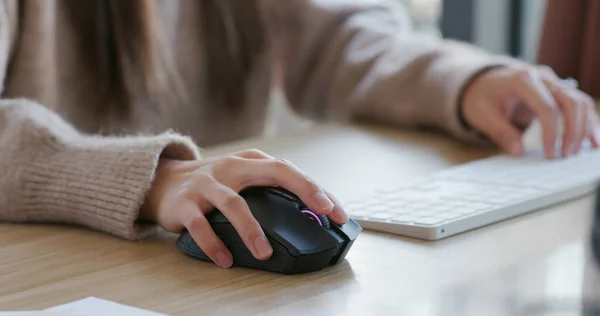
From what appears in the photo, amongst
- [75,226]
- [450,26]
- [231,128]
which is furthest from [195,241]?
[450,26]

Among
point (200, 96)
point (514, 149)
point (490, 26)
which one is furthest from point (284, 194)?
point (490, 26)

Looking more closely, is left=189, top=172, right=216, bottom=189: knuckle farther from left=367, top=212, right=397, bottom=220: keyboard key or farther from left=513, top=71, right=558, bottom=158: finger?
left=513, top=71, right=558, bottom=158: finger

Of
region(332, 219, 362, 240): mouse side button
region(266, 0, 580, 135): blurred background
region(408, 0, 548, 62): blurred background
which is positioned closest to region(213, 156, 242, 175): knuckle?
region(332, 219, 362, 240): mouse side button

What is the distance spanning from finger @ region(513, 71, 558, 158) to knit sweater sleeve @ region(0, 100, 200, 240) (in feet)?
1.43

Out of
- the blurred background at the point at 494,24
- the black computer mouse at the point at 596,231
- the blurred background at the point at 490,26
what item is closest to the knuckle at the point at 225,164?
the black computer mouse at the point at 596,231

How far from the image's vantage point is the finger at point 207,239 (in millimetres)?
681

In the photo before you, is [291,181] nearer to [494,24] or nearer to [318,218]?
[318,218]

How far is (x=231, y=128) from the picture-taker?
1416 mm

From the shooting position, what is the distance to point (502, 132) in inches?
42.7

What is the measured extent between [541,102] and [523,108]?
74mm

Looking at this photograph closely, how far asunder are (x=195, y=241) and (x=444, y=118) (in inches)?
21.9

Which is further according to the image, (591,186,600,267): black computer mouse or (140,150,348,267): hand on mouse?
(140,150,348,267): hand on mouse

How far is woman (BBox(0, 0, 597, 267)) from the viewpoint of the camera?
76 centimetres

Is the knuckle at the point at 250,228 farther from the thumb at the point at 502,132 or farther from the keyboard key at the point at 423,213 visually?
the thumb at the point at 502,132
